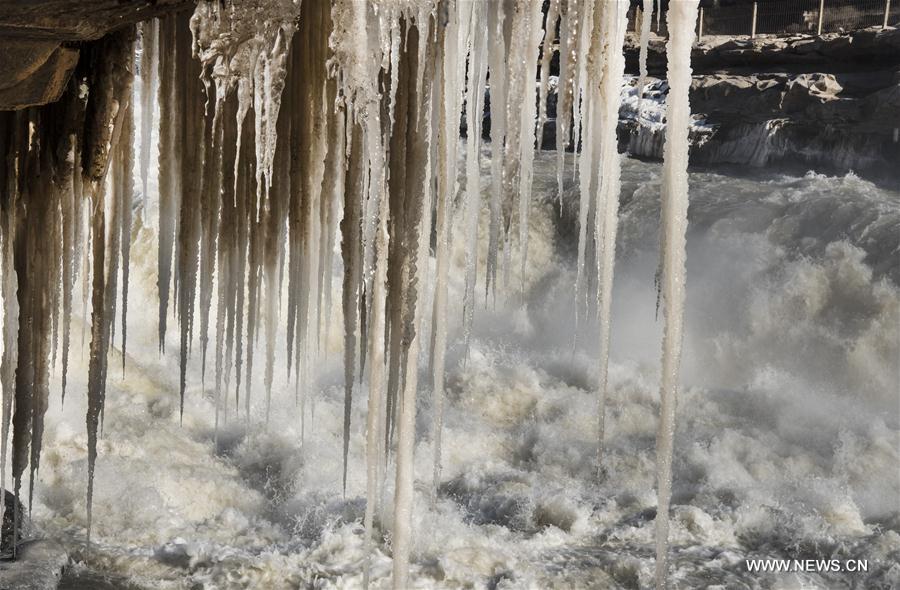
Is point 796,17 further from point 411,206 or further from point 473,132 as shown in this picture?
point 411,206

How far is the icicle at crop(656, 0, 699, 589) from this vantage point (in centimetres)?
148

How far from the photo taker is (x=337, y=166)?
6.41 feet

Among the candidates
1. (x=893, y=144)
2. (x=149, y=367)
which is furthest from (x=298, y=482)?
(x=893, y=144)

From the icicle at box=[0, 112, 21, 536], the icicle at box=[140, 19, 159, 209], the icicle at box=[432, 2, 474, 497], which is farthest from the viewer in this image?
the icicle at box=[0, 112, 21, 536]

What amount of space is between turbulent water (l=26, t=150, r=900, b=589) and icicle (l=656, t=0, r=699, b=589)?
4.01 metres

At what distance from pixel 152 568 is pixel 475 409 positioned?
3.96 meters

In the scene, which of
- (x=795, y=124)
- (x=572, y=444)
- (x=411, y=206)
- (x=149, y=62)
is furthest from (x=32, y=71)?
(x=795, y=124)

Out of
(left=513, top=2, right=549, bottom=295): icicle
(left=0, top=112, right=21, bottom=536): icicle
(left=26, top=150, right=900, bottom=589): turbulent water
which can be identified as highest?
(left=513, top=2, right=549, bottom=295): icicle

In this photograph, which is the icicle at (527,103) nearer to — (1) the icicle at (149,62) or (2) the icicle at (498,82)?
(2) the icicle at (498,82)

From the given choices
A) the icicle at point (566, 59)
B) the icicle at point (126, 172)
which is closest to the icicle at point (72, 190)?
the icicle at point (126, 172)

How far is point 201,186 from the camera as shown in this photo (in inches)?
85.5

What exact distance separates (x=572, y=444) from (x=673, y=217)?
7.13m

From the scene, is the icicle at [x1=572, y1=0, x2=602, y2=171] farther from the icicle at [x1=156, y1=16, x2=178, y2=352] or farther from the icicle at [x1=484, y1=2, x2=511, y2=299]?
the icicle at [x1=156, y1=16, x2=178, y2=352]

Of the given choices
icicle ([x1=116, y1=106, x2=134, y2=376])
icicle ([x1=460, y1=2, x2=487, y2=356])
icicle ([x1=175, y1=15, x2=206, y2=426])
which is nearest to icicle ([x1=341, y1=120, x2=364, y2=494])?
icicle ([x1=460, y1=2, x2=487, y2=356])
